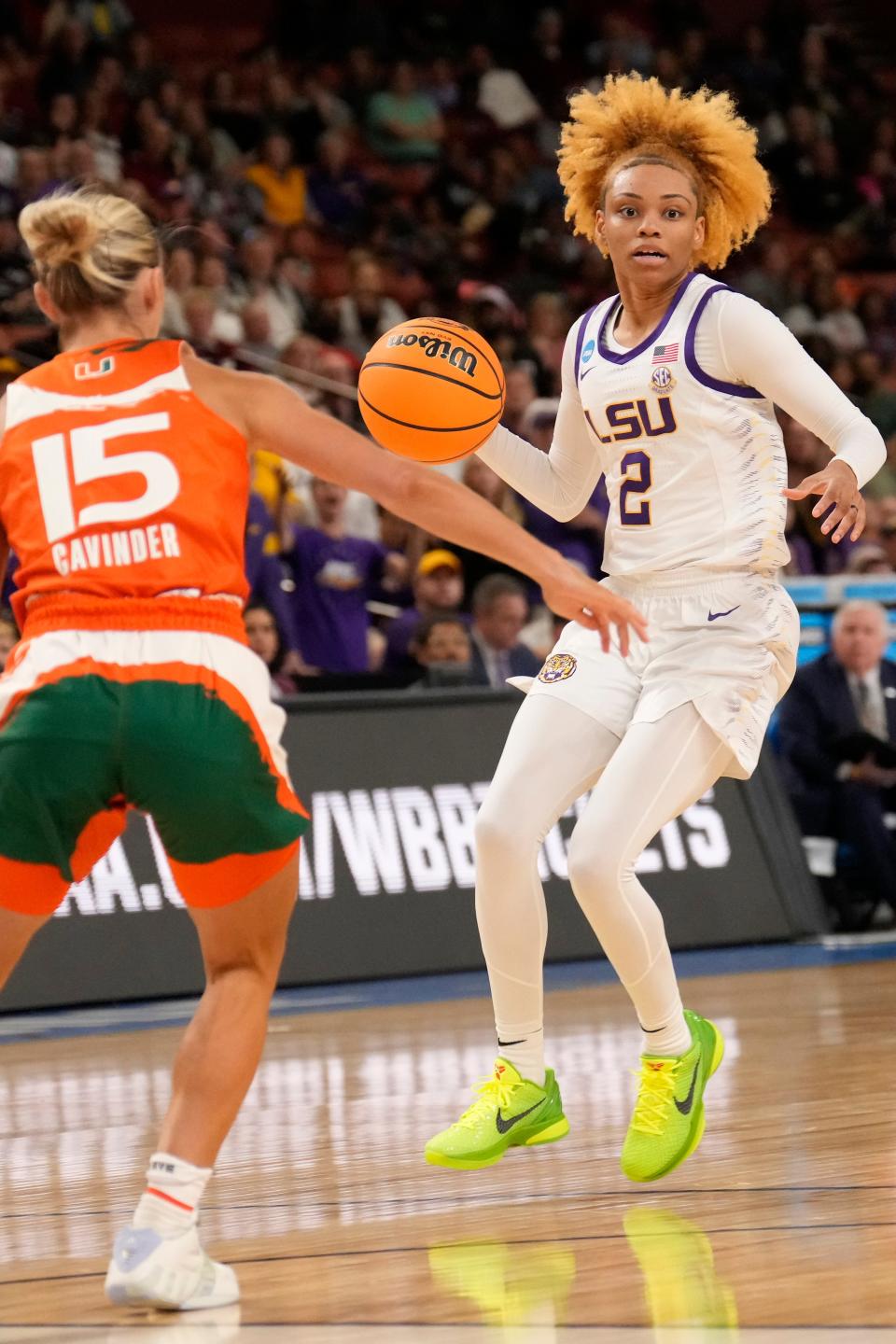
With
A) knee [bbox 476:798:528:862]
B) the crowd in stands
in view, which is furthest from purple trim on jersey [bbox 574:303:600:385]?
the crowd in stands

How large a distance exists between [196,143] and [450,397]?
1081cm

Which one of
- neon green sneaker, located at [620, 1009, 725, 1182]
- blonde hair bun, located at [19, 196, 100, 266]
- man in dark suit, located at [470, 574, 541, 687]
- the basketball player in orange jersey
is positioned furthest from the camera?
man in dark suit, located at [470, 574, 541, 687]

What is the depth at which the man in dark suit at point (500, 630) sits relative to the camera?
1025cm

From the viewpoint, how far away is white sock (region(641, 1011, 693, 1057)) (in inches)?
182

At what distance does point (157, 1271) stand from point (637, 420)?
225 centimetres

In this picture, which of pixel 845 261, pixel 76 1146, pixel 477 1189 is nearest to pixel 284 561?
pixel 76 1146

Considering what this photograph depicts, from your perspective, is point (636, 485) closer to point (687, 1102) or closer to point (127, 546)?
point (687, 1102)

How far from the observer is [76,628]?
11.0 ft

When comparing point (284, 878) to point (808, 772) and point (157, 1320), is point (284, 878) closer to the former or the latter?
point (157, 1320)

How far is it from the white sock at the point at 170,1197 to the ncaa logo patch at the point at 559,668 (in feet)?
5.46

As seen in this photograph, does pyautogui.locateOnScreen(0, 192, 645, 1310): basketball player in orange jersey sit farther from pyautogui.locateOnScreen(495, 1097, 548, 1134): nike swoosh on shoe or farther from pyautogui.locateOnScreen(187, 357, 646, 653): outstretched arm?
pyautogui.locateOnScreen(495, 1097, 548, 1134): nike swoosh on shoe

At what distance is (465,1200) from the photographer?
14.4 ft

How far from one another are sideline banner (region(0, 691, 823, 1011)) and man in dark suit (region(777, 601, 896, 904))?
419 millimetres

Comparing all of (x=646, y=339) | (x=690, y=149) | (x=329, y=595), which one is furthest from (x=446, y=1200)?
(x=329, y=595)
